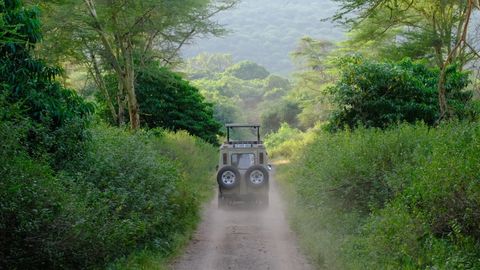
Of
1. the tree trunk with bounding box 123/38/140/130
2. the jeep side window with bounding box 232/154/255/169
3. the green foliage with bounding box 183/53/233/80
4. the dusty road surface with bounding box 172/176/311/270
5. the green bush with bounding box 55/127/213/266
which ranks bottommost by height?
the dusty road surface with bounding box 172/176/311/270

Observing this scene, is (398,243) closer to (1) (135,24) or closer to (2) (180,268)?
(2) (180,268)

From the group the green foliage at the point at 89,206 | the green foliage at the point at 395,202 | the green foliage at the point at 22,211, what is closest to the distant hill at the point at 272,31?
the green foliage at the point at 395,202

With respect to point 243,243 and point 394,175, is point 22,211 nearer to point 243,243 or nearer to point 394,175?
point 394,175

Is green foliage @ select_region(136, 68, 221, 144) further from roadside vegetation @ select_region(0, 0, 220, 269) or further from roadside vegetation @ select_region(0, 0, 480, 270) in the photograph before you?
roadside vegetation @ select_region(0, 0, 220, 269)

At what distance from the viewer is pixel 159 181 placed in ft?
37.9

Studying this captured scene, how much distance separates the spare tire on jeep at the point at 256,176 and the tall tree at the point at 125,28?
703 centimetres

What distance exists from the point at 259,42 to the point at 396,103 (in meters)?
118

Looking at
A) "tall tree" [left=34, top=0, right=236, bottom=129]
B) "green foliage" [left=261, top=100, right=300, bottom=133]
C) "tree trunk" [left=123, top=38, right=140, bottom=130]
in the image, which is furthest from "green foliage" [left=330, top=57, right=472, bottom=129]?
A: "green foliage" [left=261, top=100, right=300, bottom=133]

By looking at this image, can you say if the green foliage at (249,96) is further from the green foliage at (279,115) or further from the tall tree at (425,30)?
the tall tree at (425,30)

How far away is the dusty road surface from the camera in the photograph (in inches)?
394

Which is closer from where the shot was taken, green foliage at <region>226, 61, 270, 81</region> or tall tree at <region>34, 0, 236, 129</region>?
tall tree at <region>34, 0, 236, 129</region>

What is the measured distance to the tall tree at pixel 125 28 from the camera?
1730 centimetres

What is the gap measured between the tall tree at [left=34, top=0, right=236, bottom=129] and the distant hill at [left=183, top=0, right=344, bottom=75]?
89479 millimetres

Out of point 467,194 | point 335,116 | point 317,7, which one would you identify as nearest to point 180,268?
point 467,194
